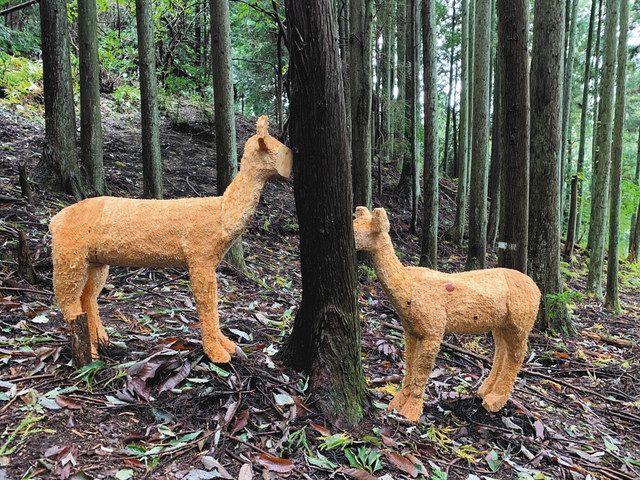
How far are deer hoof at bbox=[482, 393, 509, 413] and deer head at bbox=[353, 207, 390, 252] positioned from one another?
167 cm

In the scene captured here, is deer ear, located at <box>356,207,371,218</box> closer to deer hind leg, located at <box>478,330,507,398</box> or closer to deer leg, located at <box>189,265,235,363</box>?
deer leg, located at <box>189,265,235,363</box>

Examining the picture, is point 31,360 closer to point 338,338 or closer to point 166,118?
point 338,338

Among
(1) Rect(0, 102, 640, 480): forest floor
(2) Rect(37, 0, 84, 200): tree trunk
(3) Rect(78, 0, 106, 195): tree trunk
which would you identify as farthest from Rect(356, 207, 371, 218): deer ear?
(3) Rect(78, 0, 106, 195): tree trunk

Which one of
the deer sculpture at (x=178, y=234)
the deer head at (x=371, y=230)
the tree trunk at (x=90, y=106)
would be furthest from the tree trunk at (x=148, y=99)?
the deer head at (x=371, y=230)

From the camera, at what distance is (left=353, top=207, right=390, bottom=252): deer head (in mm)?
3566

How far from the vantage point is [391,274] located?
145 inches

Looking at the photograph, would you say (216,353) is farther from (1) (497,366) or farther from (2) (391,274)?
(1) (497,366)

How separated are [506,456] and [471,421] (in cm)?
40

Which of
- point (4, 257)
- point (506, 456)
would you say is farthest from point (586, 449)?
point (4, 257)

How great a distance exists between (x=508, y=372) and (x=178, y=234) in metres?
2.91

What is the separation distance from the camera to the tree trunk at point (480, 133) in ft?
31.6

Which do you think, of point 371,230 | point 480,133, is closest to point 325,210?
point 371,230

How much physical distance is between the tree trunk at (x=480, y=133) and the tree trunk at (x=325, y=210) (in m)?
6.84

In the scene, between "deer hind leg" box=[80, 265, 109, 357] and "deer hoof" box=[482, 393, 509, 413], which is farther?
"deer hoof" box=[482, 393, 509, 413]
